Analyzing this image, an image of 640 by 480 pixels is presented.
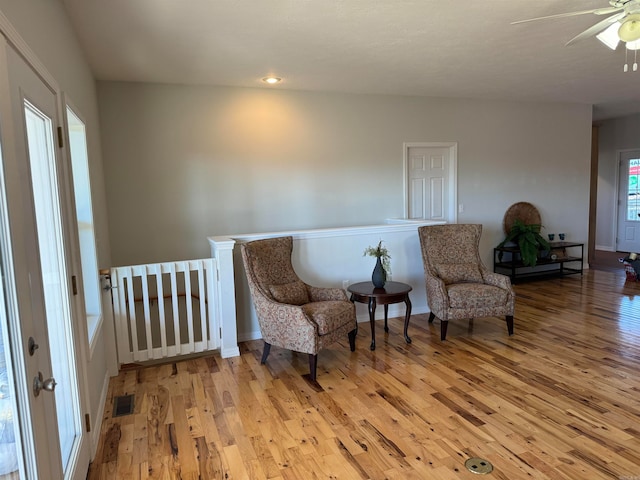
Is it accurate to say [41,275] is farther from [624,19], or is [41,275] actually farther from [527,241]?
[527,241]

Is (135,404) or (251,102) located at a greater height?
(251,102)

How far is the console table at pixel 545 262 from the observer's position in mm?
6352

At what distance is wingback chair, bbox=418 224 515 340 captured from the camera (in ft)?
13.3

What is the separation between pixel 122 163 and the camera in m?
4.63

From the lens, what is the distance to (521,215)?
6648 millimetres

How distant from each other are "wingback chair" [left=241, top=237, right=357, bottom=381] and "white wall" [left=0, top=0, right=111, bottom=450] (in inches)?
47.9

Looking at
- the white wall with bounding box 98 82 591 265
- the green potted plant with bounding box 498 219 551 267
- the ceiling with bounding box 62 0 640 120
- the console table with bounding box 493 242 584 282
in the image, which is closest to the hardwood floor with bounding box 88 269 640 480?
the white wall with bounding box 98 82 591 265

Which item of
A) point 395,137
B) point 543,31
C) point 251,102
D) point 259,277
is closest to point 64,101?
point 259,277

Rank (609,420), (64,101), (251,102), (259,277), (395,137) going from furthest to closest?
(395,137)
(251,102)
(259,277)
(609,420)
(64,101)

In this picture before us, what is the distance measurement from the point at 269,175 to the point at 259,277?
1894mm

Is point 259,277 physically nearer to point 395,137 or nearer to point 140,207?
point 140,207

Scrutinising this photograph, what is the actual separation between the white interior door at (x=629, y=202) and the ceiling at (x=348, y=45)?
3545 mm

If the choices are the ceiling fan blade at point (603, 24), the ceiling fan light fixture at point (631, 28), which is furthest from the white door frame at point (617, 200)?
the ceiling fan light fixture at point (631, 28)

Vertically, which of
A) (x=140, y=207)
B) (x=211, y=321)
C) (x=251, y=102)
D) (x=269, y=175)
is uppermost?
(x=251, y=102)
